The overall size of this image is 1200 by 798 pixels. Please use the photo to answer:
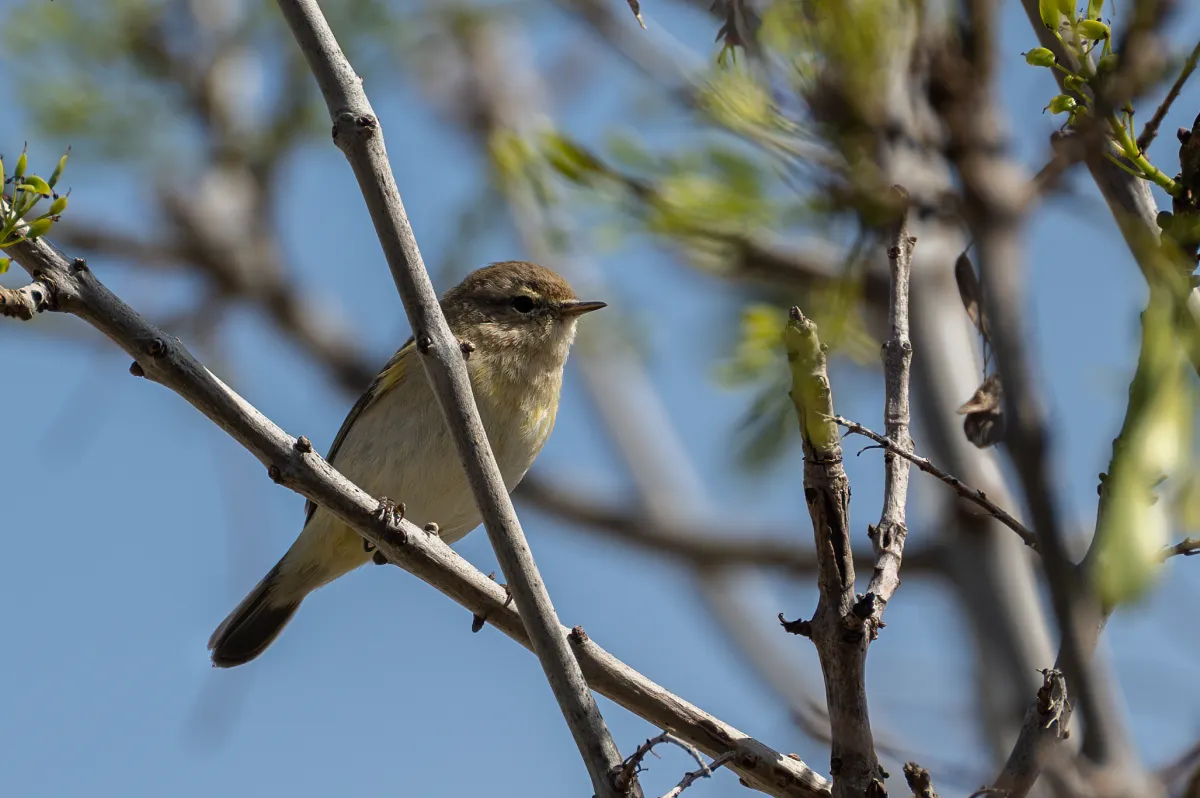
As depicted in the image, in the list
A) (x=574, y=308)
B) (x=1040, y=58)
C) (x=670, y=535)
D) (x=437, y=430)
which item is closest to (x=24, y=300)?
(x=1040, y=58)

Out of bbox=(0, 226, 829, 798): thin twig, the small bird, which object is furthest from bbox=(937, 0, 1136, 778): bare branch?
the small bird

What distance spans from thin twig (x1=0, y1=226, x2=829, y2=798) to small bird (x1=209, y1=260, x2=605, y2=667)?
1.38 meters

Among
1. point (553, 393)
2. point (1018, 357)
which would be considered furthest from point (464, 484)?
point (1018, 357)

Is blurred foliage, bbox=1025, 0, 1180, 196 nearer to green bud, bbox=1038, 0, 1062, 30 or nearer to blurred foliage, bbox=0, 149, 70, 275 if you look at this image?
green bud, bbox=1038, 0, 1062, 30

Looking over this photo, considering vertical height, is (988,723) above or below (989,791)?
above

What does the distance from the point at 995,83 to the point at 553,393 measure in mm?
2183

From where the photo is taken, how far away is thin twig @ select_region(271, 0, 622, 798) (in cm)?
235

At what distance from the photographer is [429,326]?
2467mm

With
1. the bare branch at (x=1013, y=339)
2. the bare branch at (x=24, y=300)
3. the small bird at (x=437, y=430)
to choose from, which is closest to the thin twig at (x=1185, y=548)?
the bare branch at (x=1013, y=339)

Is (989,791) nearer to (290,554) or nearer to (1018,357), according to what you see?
(1018,357)

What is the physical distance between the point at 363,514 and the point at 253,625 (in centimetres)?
294

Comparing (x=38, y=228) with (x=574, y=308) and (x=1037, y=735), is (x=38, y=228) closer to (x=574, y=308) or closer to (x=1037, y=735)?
(x=1037, y=735)

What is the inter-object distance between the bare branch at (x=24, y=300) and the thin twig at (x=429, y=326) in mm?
609

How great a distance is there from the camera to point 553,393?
16.9ft
